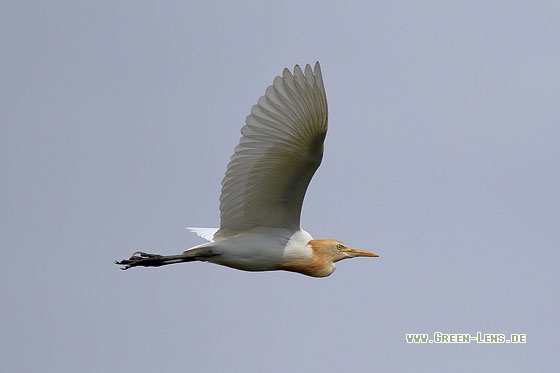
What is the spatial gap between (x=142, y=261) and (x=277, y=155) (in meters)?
2.56

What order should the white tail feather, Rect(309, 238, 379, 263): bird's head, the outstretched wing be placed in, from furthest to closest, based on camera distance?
1. Rect(309, 238, 379, 263): bird's head
2. the white tail feather
3. the outstretched wing

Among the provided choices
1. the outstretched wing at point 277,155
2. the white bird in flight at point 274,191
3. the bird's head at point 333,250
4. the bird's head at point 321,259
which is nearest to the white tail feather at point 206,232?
the white bird in flight at point 274,191

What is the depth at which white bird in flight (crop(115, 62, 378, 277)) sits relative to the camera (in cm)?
1142

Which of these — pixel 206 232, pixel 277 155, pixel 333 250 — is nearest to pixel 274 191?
pixel 277 155

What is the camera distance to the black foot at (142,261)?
12.9m

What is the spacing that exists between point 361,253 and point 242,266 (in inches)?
74.4

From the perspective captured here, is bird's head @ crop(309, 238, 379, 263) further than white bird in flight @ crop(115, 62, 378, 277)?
Yes

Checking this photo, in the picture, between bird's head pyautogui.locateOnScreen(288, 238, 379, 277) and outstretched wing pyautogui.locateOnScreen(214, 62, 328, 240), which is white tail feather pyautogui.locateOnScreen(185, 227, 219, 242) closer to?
outstretched wing pyautogui.locateOnScreen(214, 62, 328, 240)

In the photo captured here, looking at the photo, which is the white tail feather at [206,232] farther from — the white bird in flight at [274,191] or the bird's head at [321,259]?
the bird's head at [321,259]

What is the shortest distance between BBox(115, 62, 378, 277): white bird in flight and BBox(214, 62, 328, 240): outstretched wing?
0.04ft

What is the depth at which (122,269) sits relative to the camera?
43.1 ft

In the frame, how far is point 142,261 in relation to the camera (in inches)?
511

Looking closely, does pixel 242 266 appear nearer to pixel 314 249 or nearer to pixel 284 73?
pixel 314 249

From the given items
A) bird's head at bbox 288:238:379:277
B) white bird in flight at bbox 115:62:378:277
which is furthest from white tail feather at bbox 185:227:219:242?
bird's head at bbox 288:238:379:277
